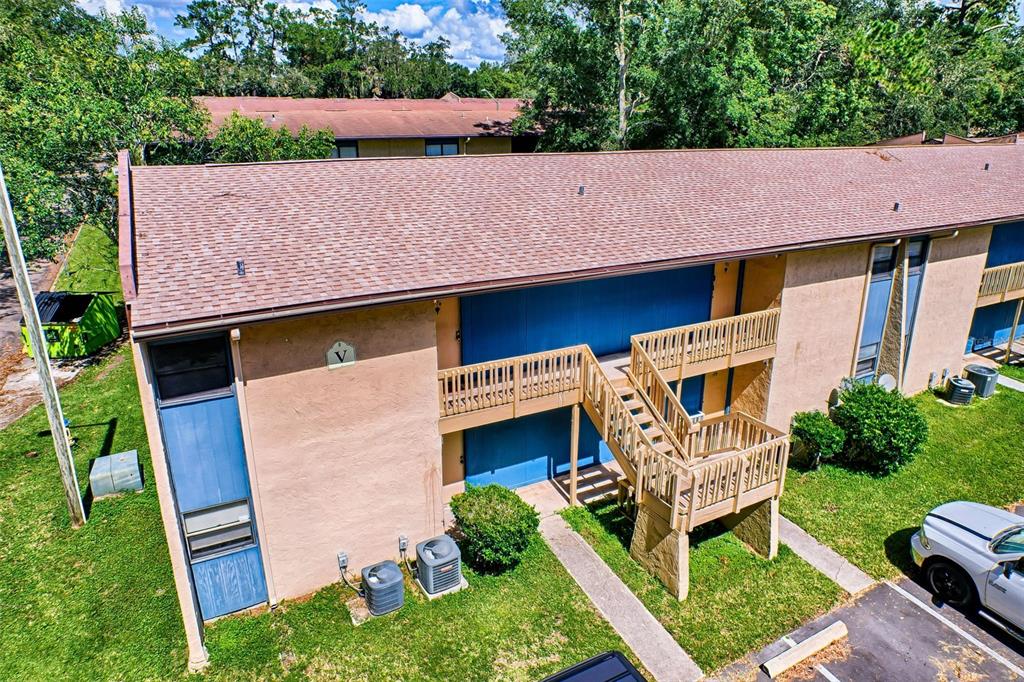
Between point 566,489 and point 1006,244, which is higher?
point 1006,244

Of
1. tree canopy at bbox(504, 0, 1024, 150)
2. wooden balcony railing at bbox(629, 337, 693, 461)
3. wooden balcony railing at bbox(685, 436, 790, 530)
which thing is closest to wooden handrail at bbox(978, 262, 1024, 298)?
wooden balcony railing at bbox(685, 436, 790, 530)

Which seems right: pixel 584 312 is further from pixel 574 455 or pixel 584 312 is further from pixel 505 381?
pixel 574 455

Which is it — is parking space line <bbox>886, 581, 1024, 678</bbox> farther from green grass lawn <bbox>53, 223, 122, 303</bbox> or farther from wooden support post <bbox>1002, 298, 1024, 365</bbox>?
green grass lawn <bbox>53, 223, 122, 303</bbox>

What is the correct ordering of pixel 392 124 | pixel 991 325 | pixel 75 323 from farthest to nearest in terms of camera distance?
pixel 392 124
pixel 991 325
pixel 75 323

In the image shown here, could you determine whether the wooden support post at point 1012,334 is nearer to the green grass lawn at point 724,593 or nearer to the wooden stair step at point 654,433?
the green grass lawn at point 724,593

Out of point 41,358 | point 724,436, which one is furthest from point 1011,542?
point 41,358

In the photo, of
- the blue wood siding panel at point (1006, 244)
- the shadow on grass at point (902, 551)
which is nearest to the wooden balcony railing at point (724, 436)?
the shadow on grass at point (902, 551)
